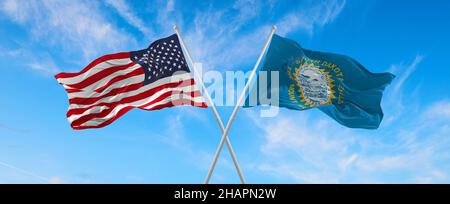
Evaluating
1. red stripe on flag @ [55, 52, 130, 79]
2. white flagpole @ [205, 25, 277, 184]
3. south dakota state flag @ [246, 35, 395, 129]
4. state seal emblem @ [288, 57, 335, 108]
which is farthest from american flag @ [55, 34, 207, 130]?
state seal emblem @ [288, 57, 335, 108]

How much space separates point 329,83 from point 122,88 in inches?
313

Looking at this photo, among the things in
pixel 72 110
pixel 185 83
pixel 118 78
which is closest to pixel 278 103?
pixel 185 83

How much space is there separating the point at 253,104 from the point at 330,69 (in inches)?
136

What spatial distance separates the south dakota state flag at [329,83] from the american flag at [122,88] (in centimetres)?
344

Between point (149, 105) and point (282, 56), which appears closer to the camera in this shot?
point (149, 105)

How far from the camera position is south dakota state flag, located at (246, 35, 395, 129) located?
16.3 metres

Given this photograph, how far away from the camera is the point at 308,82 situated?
54.0 feet

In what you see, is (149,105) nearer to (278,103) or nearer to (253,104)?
(253,104)

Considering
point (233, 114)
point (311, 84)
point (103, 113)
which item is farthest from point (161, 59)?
point (311, 84)

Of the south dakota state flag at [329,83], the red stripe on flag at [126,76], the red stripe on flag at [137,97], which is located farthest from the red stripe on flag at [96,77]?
the south dakota state flag at [329,83]

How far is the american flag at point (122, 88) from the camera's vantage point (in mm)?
15500

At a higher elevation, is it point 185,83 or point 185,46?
point 185,46

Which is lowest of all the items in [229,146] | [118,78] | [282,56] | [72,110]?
[229,146]

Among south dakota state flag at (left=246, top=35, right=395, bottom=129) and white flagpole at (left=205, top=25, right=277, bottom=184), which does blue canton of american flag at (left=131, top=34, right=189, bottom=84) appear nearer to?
white flagpole at (left=205, top=25, right=277, bottom=184)
